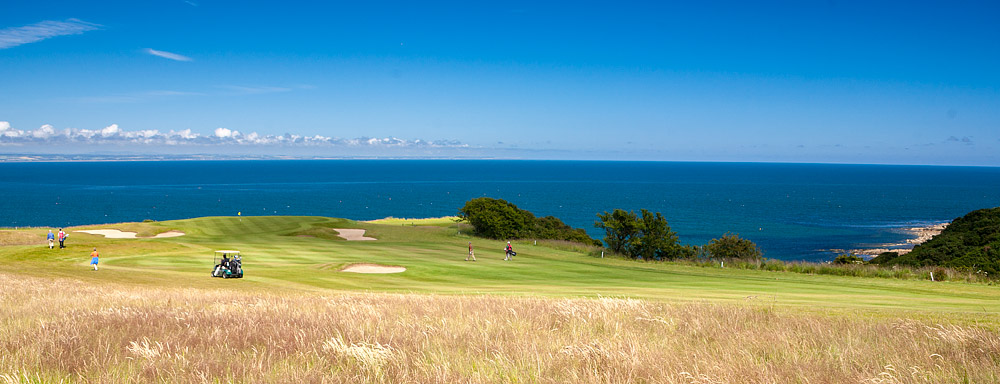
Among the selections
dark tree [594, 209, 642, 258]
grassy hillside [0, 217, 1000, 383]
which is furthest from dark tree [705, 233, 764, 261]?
grassy hillside [0, 217, 1000, 383]

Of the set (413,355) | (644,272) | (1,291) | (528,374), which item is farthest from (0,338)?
(644,272)

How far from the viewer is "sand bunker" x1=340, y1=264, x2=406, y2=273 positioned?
2880cm

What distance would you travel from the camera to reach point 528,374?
6.16 m

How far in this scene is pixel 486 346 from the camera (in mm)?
7305

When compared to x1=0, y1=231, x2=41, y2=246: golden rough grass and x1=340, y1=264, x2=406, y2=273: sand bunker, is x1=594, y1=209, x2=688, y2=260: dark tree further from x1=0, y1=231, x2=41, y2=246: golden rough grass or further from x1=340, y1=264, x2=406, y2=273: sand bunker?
x1=0, y1=231, x2=41, y2=246: golden rough grass

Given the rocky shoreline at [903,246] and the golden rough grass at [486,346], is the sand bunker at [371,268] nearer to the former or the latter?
the golden rough grass at [486,346]

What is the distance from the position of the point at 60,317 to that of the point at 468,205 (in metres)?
54.1

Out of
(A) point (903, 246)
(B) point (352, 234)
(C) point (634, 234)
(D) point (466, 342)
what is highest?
(D) point (466, 342)

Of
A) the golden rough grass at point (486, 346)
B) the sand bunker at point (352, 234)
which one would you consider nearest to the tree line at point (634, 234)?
the sand bunker at point (352, 234)

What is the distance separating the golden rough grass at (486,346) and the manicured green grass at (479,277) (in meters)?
4.34

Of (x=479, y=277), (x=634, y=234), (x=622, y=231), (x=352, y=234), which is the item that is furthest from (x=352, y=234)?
(x=479, y=277)

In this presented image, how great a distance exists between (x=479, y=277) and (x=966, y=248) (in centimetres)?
3698

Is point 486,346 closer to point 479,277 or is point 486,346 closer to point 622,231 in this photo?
point 479,277

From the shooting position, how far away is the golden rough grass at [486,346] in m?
6.07
